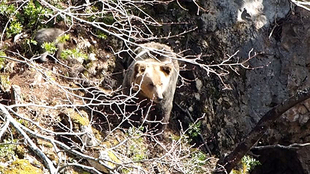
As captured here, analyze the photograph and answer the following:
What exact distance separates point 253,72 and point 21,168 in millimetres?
4046

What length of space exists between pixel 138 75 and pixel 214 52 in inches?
73.0

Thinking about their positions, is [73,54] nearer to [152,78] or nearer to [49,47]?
[49,47]

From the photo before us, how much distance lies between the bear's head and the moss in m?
1.88

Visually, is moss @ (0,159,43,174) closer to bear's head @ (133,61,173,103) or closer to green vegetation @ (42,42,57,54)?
bear's head @ (133,61,173,103)

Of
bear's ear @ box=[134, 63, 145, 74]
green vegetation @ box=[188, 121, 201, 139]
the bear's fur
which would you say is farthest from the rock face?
the bear's fur

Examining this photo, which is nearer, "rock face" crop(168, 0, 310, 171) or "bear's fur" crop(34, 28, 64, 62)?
"bear's fur" crop(34, 28, 64, 62)

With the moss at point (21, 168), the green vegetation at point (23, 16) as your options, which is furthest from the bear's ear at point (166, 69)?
the moss at point (21, 168)

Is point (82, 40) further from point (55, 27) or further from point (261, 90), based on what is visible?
point (261, 90)

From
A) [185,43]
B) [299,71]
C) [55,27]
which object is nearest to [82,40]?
[55,27]

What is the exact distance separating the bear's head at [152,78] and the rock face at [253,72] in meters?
0.88

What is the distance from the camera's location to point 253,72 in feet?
26.8

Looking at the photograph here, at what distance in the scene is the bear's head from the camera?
7.04 metres

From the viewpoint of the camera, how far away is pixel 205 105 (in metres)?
8.05

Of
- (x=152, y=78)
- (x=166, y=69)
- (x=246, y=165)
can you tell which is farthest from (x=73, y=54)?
(x=246, y=165)
